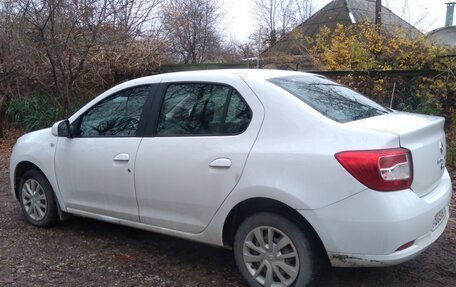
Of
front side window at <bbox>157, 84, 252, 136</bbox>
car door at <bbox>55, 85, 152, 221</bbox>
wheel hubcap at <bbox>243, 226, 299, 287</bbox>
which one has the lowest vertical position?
wheel hubcap at <bbox>243, 226, 299, 287</bbox>

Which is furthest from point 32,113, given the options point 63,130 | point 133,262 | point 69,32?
point 133,262

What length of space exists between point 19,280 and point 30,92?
9444mm

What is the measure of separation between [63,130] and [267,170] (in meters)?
2.41

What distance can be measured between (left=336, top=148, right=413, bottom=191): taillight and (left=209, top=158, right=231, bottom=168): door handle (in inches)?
32.4

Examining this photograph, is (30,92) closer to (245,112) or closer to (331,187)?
(245,112)

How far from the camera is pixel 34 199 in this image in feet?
17.0

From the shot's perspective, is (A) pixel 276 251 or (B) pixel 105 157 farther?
(B) pixel 105 157

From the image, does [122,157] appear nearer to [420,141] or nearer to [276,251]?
[276,251]

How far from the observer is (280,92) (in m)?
3.50

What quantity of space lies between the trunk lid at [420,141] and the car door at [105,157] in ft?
6.40

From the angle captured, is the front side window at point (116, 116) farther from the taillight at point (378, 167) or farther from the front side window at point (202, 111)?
the taillight at point (378, 167)

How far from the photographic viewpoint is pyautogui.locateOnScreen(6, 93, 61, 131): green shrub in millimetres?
11719

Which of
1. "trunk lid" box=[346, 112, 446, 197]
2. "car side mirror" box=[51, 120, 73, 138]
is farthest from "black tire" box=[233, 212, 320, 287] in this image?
"car side mirror" box=[51, 120, 73, 138]

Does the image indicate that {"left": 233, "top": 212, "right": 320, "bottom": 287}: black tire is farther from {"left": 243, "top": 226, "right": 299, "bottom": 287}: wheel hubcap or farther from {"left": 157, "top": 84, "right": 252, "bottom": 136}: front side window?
{"left": 157, "top": 84, "right": 252, "bottom": 136}: front side window
